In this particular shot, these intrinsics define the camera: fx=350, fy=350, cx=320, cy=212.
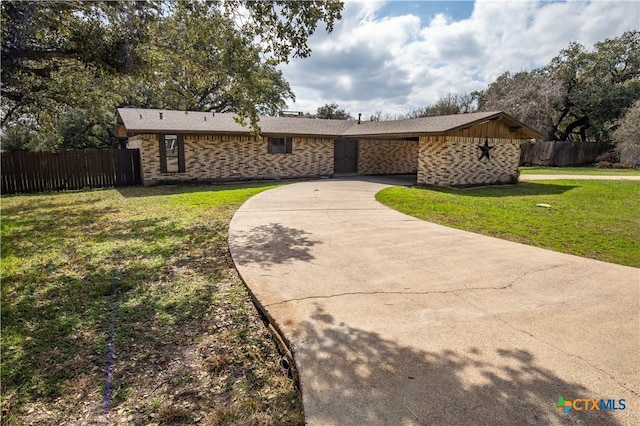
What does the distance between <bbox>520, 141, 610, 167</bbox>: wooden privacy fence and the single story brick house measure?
12900 mm

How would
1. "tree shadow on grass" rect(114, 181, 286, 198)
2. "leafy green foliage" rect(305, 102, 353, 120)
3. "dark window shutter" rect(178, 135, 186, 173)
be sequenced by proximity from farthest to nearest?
"leafy green foliage" rect(305, 102, 353, 120)
"dark window shutter" rect(178, 135, 186, 173)
"tree shadow on grass" rect(114, 181, 286, 198)

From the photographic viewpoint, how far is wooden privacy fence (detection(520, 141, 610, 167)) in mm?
26047

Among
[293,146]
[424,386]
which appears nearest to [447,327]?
[424,386]

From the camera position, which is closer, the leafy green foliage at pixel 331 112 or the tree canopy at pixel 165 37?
the tree canopy at pixel 165 37

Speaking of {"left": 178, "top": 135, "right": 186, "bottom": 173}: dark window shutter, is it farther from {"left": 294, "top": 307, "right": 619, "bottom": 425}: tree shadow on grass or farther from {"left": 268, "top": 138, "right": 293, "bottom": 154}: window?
{"left": 294, "top": 307, "right": 619, "bottom": 425}: tree shadow on grass

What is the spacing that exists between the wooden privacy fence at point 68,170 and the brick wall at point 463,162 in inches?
470

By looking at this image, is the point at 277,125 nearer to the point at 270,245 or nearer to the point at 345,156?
the point at 345,156

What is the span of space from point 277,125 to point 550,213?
12.4 meters

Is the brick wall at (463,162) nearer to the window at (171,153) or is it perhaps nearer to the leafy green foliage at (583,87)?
the window at (171,153)

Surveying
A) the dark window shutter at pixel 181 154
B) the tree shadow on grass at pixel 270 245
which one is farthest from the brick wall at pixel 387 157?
the tree shadow on grass at pixel 270 245

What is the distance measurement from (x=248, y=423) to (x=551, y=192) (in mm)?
13740

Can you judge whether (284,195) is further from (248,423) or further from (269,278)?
(248,423)

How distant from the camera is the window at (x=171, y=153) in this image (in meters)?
14.2

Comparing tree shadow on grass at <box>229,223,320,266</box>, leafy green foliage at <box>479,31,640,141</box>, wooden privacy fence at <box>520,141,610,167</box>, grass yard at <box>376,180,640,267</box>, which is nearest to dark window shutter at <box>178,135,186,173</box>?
grass yard at <box>376,180,640,267</box>
